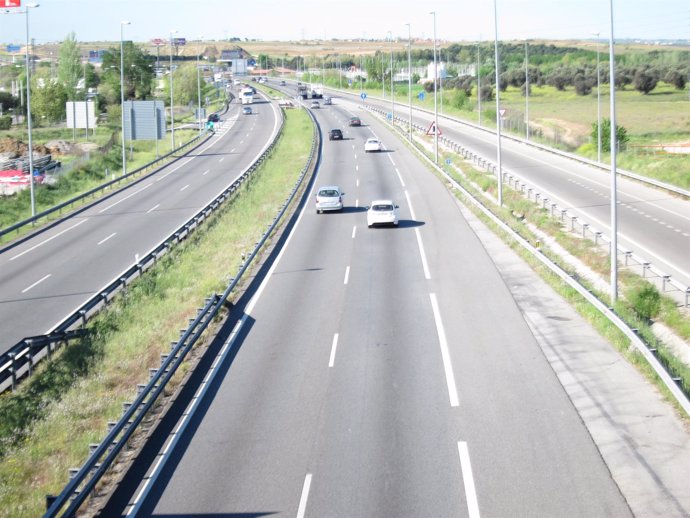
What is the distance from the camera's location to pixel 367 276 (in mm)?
31406

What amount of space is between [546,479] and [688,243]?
2532 cm

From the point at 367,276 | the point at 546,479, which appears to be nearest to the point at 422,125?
the point at 367,276

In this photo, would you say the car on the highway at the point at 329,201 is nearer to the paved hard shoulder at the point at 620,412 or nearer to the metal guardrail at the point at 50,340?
the metal guardrail at the point at 50,340

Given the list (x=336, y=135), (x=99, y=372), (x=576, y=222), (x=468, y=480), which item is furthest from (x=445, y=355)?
(x=336, y=135)

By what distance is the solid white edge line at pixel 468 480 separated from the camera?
13656 mm

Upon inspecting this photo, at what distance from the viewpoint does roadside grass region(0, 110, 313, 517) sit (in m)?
16.7

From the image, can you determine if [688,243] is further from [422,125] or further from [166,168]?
[422,125]

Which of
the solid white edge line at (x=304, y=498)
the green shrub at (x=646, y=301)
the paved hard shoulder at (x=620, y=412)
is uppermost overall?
the green shrub at (x=646, y=301)

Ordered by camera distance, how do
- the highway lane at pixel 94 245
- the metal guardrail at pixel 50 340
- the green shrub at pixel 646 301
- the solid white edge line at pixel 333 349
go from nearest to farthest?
the solid white edge line at pixel 333 349
the metal guardrail at pixel 50 340
the green shrub at pixel 646 301
the highway lane at pixel 94 245

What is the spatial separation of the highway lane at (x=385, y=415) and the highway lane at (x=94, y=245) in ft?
24.4

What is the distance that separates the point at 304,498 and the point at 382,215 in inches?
1108

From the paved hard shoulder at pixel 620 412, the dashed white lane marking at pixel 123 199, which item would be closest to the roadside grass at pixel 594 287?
the paved hard shoulder at pixel 620 412

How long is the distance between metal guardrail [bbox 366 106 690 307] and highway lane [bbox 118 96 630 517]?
5.31m

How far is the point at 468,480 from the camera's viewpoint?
1471cm
